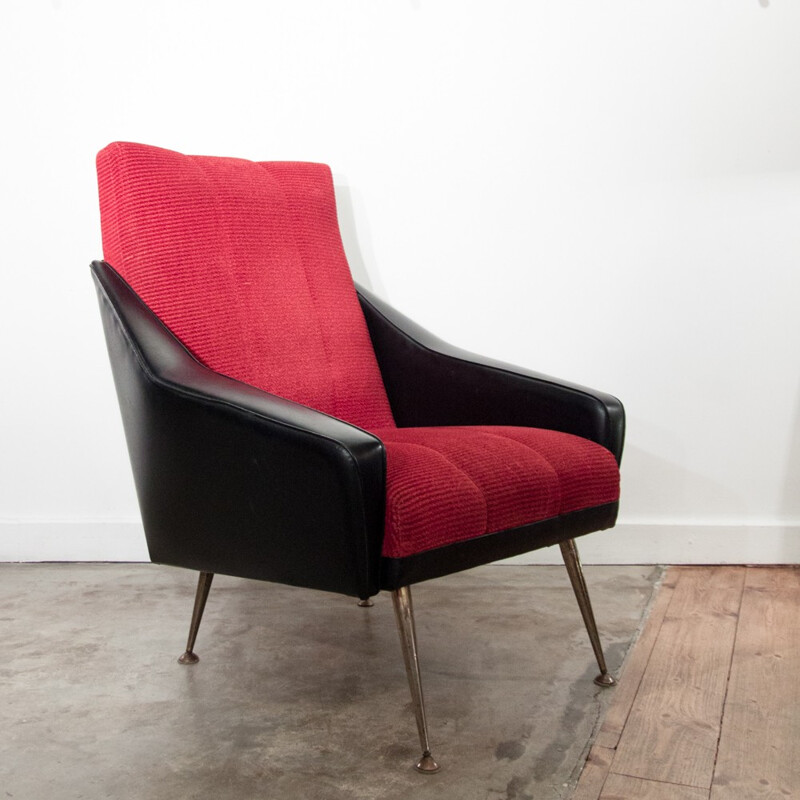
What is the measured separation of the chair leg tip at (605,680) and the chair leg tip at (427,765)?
0.43 meters

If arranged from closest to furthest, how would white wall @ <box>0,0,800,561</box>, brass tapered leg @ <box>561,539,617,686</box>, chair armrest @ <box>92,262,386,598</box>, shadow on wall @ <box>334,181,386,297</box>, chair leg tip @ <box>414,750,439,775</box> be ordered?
chair armrest @ <box>92,262,386,598</box> < chair leg tip @ <box>414,750,439,775</box> < brass tapered leg @ <box>561,539,617,686</box> < white wall @ <box>0,0,800,561</box> < shadow on wall @ <box>334,181,386,297</box>

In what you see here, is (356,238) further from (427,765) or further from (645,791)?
(645,791)

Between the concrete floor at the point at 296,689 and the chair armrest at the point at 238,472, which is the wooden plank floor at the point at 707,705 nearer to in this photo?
the concrete floor at the point at 296,689

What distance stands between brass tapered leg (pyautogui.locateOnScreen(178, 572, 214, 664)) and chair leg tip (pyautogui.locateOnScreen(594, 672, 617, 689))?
73cm

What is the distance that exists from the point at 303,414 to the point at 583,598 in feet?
2.17

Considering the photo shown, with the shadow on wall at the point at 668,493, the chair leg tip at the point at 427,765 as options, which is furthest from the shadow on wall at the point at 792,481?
the chair leg tip at the point at 427,765

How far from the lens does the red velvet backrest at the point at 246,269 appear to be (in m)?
1.76

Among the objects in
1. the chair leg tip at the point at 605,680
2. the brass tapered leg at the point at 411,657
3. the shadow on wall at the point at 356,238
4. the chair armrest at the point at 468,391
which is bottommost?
the chair leg tip at the point at 605,680

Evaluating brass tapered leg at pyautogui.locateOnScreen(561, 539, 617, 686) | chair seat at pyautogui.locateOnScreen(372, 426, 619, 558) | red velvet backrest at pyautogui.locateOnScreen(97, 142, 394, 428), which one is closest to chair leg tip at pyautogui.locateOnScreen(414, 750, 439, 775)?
chair seat at pyautogui.locateOnScreen(372, 426, 619, 558)

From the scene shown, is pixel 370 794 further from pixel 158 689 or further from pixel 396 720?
pixel 158 689

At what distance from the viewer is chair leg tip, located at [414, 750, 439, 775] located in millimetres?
1398

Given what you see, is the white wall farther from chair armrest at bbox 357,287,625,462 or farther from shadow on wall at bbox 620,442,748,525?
chair armrest at bbox 357,287,625,462

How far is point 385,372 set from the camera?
205 cm

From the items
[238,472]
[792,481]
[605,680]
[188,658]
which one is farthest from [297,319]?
[792,481]
